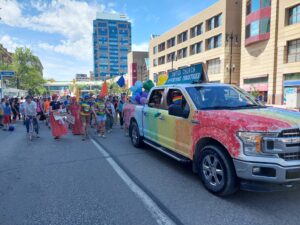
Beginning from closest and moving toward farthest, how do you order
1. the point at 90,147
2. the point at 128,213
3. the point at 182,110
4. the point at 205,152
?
the point at 128,213 < the point at 205,152 < the point at 182,110 < the point at 90,147

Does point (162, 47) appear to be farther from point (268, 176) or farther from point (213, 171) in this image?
point (268, 176)

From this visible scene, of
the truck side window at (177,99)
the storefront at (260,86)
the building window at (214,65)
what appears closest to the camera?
the truck side window at (177,99)

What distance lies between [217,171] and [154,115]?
251 centimetres

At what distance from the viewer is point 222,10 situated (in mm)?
37781

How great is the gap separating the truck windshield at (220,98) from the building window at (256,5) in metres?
31.1

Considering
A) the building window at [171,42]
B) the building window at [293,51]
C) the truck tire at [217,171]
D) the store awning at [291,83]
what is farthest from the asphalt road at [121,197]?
the building window at [171,42]

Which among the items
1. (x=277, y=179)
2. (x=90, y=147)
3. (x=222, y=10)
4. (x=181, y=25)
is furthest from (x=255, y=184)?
(x=181, y=25)

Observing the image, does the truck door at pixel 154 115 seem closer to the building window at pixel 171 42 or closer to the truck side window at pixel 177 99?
the truck side window at pixel 177 99

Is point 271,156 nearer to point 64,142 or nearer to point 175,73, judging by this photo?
point 175,73

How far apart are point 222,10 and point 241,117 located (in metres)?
39.7

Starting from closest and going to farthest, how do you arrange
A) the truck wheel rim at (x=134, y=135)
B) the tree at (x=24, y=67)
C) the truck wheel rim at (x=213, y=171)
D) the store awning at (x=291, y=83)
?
the truck wheel rim at (x=213, y=171) → the truck wheel rim at (x=134, y=135) → the store awning at (x=291, y=83) → the tree at (x=24, y=67)

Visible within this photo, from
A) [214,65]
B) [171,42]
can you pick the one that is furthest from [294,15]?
[171,42]

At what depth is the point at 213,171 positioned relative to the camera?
3.89 m

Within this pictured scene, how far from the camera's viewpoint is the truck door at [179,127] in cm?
448
